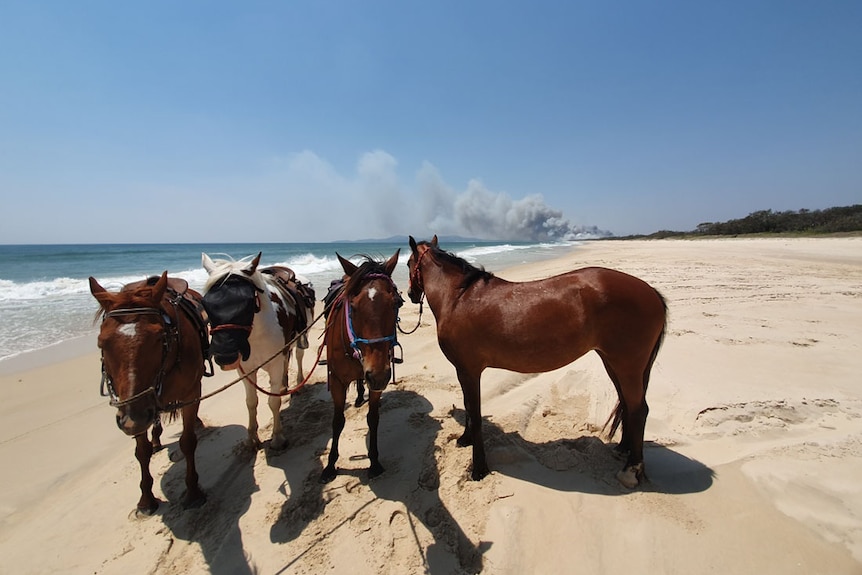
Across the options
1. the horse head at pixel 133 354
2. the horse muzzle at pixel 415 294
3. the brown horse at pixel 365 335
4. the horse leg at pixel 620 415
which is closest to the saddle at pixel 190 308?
the horse head at pixel 133 354

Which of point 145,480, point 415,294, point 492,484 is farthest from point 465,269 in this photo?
point 145,480

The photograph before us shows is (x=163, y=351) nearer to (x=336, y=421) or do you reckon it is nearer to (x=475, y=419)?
(x=336, y=421)

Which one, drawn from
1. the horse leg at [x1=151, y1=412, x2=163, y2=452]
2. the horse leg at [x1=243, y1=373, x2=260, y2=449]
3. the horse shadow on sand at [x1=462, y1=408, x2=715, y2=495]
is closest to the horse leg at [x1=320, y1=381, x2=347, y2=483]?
the horse leg at [x1=243, y1=373, x2=260, y2=449]

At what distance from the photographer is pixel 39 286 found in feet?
48.3

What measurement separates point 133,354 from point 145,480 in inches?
55.4

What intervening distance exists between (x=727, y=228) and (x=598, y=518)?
58.8 meters

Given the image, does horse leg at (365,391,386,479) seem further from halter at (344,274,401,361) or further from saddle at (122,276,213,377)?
saddle at (122,276,213,377)

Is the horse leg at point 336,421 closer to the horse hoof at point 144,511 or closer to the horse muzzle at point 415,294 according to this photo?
the horse muzzle at point 415,294

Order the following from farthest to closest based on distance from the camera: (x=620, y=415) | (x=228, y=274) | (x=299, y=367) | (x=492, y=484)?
1. (x=299, y=367)
2. (x=620, y=415)
3. (x=228, y=274)
4. (x=492, y=484)

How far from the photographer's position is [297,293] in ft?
15.2

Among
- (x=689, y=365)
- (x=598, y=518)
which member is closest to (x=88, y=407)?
(x=598, y=518)

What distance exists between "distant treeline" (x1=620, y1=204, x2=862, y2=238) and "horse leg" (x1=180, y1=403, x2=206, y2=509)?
46.0m

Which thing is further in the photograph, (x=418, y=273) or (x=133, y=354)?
(x=418, y=273)

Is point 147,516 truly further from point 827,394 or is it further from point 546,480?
point 827,394
